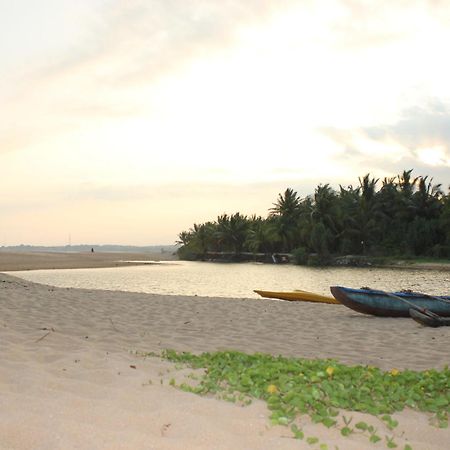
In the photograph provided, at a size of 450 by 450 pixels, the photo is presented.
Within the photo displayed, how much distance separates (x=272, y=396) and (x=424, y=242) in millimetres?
70488

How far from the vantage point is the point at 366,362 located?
766 cm

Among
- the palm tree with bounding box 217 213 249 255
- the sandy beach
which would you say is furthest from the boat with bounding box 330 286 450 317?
the palm tree with bounding box 217 213 249 255

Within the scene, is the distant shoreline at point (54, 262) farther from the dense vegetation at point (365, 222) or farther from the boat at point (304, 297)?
the boat at point (304, 297)

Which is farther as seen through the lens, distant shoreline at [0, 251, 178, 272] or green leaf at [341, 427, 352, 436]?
distant shoreline at [0, 251, 178, 272]

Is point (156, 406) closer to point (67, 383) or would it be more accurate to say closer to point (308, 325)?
point (67, 383)

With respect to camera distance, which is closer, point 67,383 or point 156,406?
point 156,406

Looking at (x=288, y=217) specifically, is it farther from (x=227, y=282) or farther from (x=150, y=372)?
(x=150, y=372)

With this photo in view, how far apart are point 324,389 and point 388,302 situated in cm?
969

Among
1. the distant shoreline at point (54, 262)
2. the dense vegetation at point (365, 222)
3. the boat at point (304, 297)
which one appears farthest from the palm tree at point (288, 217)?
the boat at point (304, 297)

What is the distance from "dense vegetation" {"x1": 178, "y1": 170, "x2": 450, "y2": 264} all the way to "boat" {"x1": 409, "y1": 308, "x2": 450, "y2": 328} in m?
56.4

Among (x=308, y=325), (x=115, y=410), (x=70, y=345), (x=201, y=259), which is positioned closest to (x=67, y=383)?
(x=115, y=410)

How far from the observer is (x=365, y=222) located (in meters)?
→ 73.3

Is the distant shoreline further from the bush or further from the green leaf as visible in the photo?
the green leaf

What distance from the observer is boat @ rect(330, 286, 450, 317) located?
13500mm
